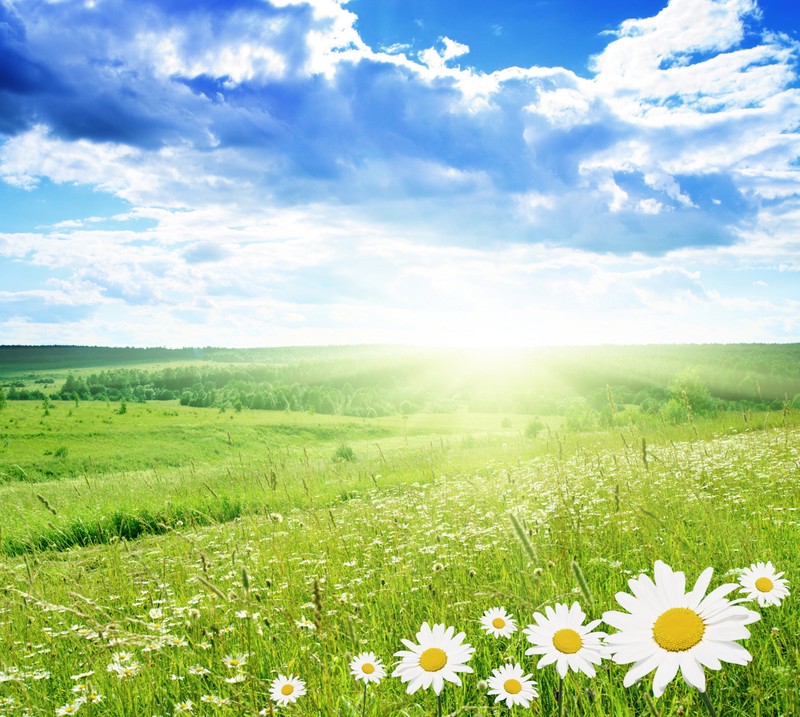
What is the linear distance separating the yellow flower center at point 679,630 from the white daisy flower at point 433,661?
0.65 m

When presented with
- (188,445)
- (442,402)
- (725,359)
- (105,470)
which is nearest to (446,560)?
(105,470)

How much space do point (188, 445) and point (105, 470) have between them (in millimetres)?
6616

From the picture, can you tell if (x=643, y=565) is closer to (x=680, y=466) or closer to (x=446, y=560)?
(x=446, y=560)

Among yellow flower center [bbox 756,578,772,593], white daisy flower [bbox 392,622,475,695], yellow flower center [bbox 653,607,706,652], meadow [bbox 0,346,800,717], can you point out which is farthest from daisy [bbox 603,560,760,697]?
yellow flower center [bbox 756,578,772,593]

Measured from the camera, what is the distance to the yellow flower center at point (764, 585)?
249 cm

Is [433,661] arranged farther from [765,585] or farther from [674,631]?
[765,585]

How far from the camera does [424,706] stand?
306 centimetres

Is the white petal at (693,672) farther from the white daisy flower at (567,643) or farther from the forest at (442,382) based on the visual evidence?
the forest at (442,382)

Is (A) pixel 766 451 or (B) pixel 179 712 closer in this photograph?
(B) pixel 179 712

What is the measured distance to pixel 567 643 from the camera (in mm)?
1782

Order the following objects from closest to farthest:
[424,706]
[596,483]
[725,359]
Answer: [424,706], [596,483], [725,359]

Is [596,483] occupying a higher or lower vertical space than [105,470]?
higher

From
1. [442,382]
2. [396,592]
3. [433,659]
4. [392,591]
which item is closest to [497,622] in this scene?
[433,659]

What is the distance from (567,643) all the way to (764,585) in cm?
133
